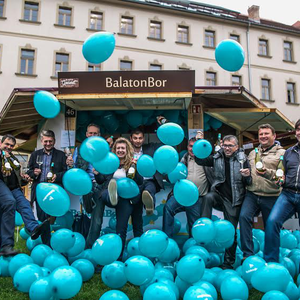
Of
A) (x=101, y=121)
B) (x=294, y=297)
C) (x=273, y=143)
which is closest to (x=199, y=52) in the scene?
(x=101, y=121)

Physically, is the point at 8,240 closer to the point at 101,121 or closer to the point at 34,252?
the point at 34,252

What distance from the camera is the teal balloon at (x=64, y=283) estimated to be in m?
2.66

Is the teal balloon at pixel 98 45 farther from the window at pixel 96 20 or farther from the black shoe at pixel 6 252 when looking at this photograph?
the window at pixel 96 20

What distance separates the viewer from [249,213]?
3605 millimetres

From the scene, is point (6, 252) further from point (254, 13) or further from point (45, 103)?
point (254, 13)

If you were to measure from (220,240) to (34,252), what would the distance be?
2.08 meters

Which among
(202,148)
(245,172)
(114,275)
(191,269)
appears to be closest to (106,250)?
(114,275)

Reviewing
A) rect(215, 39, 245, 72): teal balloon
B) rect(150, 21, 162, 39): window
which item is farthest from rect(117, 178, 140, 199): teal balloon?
rect(150, 21, 162, 39): window

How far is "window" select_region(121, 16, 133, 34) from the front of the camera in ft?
60.8

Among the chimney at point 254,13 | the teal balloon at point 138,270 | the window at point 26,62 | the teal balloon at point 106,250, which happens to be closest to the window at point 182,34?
the chimney at point 254,13

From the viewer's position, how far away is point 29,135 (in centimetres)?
909

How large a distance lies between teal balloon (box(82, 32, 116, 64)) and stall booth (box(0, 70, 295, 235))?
2.82 feet

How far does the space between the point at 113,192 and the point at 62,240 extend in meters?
0.74

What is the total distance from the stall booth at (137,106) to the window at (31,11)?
1245 cm
